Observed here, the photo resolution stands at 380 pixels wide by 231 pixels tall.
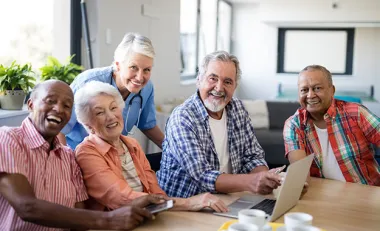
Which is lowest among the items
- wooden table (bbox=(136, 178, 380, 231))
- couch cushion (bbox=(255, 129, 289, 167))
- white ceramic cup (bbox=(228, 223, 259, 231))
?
couch cushion (bbox=(255, 129, 289, 167))

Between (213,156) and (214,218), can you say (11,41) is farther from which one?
(214,218)

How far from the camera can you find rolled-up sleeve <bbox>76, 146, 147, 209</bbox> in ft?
5.41

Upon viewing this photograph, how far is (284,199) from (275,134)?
373cm

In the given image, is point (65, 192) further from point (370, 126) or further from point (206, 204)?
point (370, 126)

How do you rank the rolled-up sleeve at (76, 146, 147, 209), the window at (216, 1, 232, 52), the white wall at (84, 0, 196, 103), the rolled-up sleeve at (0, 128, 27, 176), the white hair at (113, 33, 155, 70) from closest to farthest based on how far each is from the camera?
the rolled-up sleeve at (0, 128, 27, 176) < the rolled-up sleeve at (76, 146, 147, 209) < the white hair at (113, 33, 155, 70) < the white wall at (84, 0, 196, 103) < the window at (216, 1, 232, 52)

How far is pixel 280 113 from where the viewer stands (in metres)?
5.71

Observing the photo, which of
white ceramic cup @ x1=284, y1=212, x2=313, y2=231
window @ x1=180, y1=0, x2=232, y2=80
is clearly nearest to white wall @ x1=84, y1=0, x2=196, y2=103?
window @ x1=180, y1=0, x2=232, y2=80

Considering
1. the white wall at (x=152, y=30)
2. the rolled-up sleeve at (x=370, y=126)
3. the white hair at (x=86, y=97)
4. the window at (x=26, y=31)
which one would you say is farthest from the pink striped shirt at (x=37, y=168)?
the white wall at (x=152, y=30)

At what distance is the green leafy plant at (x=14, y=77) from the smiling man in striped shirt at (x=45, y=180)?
4.04ft

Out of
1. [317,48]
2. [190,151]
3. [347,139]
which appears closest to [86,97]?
[190,151]

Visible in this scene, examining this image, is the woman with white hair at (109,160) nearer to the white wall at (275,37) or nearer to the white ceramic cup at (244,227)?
→ the white ceramic cup at (244,227)

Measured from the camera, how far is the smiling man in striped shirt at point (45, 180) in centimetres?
142

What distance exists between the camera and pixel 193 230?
1481 millimetres

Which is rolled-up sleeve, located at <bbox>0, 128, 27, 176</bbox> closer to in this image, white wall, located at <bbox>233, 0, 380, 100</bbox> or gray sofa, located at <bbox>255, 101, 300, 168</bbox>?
gray sofa, located at <bbox>255, 101, 300, 168</bbox>
